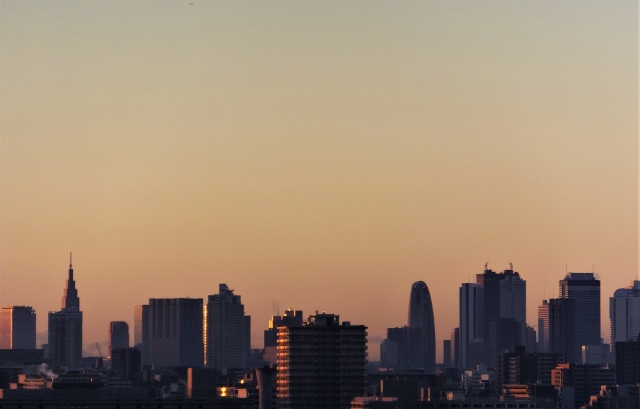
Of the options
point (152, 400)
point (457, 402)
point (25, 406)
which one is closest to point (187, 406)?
point (152, 400)

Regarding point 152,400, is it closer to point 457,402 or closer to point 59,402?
point 59,402

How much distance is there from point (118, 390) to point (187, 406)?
9.84 m

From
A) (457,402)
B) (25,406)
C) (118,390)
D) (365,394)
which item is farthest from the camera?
(365,394)

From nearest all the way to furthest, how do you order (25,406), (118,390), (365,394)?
(25,406) → (118,390) → (365,394)

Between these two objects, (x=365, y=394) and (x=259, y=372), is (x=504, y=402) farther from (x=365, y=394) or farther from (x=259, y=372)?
(x=259, y=372)

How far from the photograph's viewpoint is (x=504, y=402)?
19300 cm

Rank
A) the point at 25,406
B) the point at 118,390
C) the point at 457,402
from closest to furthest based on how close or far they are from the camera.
Result: the point at 25,406, the point at 118,390, the point at 457,402

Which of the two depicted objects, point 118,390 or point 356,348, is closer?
point 118,390

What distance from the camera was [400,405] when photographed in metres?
169

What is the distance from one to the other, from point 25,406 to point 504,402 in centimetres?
5948

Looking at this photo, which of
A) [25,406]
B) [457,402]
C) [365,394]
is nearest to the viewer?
[25,406]

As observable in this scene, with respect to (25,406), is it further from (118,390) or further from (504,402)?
(504,402)

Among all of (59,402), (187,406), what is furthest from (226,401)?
(59,402)

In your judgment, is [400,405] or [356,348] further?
[356,348]
